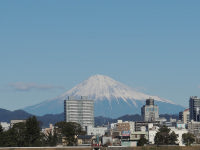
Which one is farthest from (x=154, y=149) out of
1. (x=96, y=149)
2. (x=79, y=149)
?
(x=96, y=149)

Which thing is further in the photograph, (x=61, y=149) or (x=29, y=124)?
(x=29, y=124)

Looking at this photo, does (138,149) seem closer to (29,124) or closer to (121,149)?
(121,149)

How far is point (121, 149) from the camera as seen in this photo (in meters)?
155

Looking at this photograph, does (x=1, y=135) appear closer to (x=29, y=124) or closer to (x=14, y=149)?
(x=29, y=124)

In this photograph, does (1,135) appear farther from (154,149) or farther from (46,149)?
(154,149)

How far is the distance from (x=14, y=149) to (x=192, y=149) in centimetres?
4542

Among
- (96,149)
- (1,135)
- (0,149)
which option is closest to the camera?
(96,149)

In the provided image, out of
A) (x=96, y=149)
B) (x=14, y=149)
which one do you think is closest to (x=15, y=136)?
(x=14, y=149)

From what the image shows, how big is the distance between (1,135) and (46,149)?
38.8 metres

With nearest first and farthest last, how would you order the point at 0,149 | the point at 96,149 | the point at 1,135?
1. the point at 96,149
2. the point at 0,149
3. the point at 1,135

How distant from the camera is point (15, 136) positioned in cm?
19675

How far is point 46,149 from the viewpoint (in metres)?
154

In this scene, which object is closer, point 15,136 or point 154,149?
point 154,149

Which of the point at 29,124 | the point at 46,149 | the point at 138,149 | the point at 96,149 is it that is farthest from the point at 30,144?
the point at 96,149
